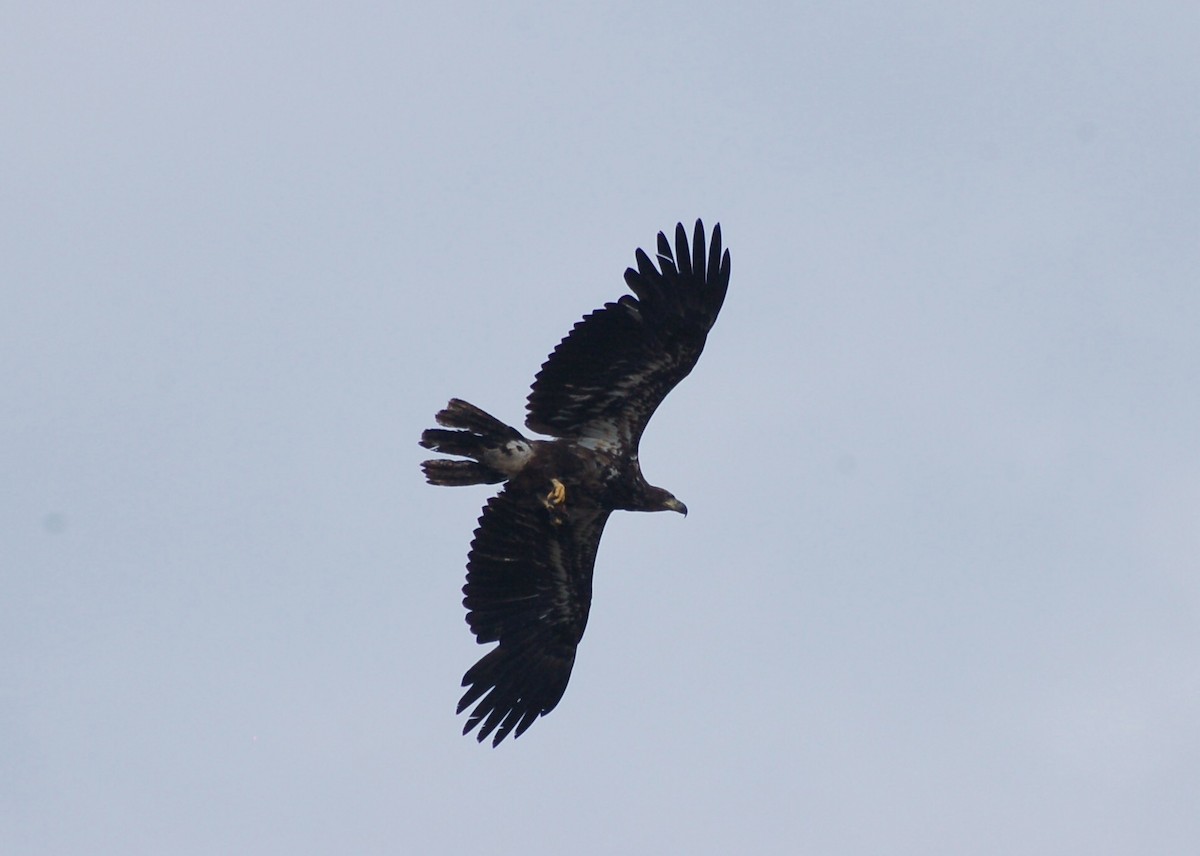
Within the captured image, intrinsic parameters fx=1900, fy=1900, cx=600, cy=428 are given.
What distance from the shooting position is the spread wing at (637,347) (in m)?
18.3

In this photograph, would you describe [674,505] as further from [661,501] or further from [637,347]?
[637,347]

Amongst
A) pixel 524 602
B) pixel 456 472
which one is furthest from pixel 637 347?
pixel 524 602

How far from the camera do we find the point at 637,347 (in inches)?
731

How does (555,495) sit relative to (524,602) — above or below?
above

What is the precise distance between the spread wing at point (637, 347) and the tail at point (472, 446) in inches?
15.3

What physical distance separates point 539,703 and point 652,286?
4.41 meters

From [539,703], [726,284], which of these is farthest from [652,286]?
[539,703]

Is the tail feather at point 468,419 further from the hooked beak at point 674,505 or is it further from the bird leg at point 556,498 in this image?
the hooked beak at point 674,505

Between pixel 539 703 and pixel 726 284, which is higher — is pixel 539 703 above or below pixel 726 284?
below

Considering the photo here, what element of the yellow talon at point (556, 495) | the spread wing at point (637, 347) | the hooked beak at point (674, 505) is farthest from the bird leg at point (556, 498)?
the hooked beak at point (674, 505)

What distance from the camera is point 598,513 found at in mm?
19578

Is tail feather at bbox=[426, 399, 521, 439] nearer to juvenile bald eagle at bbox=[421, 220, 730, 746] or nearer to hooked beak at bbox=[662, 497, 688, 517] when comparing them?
juvenile bald eagle at bbox=[421, 220, 730, 746]

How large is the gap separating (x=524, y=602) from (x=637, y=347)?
3.00 metres

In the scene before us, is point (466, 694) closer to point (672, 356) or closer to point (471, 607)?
point (471, 607)
